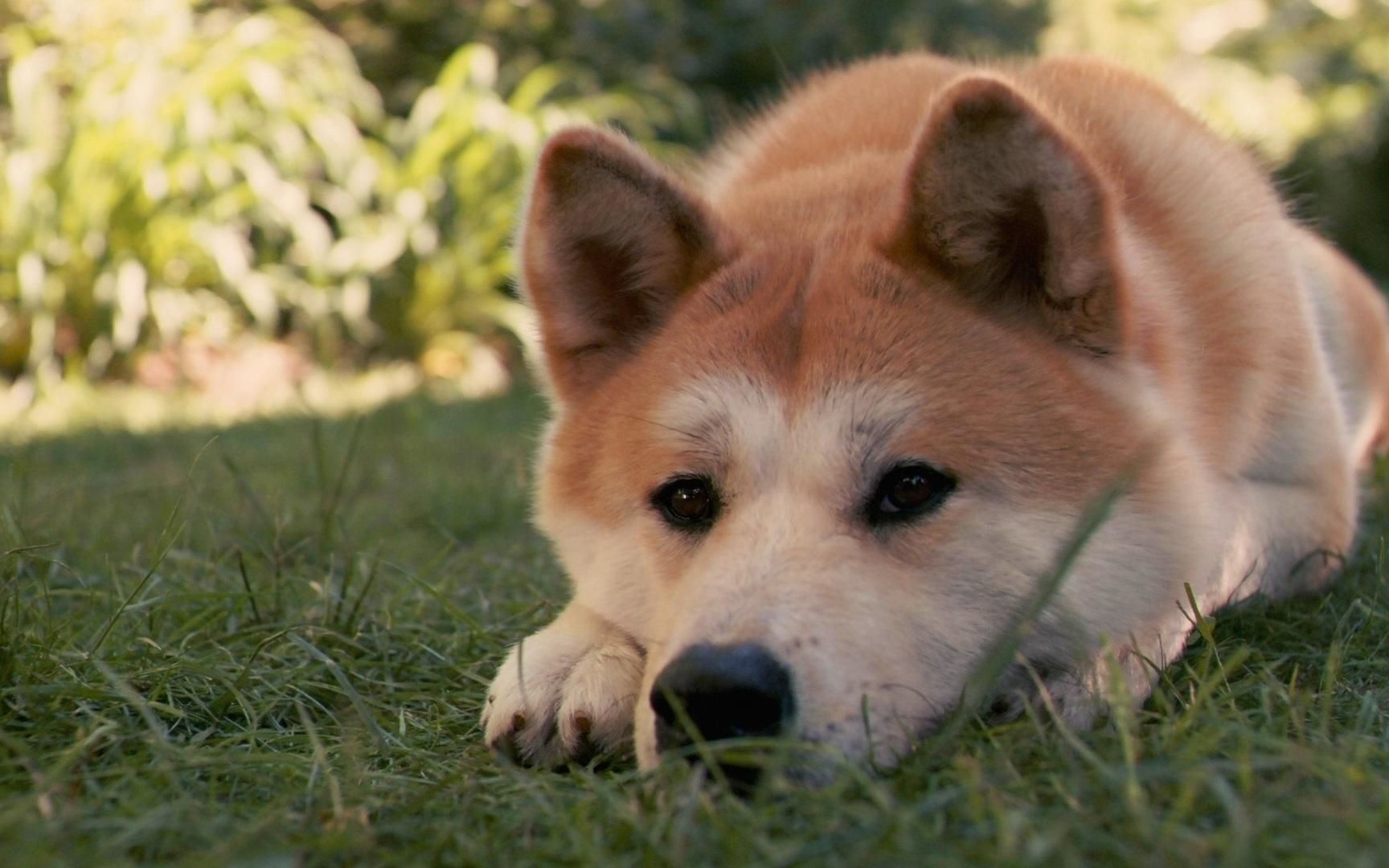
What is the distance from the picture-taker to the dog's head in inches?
78.2

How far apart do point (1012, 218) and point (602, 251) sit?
2.62 ft

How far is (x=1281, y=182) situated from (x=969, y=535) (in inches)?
77.0

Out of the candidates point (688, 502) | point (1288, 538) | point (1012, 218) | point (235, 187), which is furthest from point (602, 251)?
point (235, 187)

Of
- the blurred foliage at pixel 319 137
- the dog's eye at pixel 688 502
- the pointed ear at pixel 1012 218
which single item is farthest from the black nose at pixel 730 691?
the blurred foliage at pixel 319 137

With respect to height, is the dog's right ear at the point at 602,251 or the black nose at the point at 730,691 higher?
the dog's right ear at the point at 602,251

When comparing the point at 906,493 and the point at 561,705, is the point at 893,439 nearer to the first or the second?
the point at 906,493

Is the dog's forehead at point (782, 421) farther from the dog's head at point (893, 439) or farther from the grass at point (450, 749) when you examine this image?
the grass at point (450, 749)

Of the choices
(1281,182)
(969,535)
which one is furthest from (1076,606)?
(1281,182)

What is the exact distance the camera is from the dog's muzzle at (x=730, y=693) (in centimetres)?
177

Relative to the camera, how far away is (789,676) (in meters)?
1.80

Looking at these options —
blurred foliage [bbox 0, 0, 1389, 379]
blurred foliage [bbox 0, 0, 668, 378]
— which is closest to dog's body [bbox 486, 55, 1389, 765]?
blurred foliage [bbox 0, 0, 1389, 379]

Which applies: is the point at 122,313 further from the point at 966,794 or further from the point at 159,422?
the point at 966,794

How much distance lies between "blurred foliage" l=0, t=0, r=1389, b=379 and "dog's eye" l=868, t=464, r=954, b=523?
399cm

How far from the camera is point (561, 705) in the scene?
2199 mm
